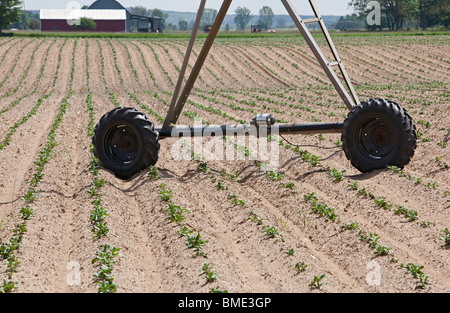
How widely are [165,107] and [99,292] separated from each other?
15562 millimetres

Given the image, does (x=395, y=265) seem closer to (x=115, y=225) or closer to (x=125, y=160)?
(x=115, y=225)

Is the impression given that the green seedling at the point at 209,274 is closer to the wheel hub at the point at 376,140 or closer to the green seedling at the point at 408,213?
the green seedling at the point at 408,213

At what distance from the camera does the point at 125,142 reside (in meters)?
10.7

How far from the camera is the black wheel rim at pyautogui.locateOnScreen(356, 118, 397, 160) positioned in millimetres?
9703

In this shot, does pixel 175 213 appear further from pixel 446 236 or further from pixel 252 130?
pixel 446 236

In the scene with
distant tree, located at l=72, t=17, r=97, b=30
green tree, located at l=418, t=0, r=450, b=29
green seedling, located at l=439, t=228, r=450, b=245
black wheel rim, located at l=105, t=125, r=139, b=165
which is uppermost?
green tree, located at l=418, t=0, r=450, b=29

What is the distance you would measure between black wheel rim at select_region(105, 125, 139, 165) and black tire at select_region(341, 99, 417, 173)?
3.50 m

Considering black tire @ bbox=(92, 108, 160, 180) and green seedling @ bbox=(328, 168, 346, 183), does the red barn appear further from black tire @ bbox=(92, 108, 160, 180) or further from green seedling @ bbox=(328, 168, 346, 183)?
green seedling @ bbox=(328, 168, 346, 183)

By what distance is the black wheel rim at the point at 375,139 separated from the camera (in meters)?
9.70

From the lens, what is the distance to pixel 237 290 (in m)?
5.89

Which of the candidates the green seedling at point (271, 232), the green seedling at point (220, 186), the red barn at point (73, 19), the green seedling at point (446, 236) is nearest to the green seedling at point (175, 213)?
the green seedling at point (271, 232)

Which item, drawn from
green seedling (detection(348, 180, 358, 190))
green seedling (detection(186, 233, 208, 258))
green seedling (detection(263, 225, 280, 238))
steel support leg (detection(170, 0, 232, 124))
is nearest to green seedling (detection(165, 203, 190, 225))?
green seedling (detection(186, 233, 208, 258))

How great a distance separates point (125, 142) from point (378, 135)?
164 inches

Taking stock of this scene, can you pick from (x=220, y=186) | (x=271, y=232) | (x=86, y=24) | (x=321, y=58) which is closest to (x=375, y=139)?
(x=321, y=58)
